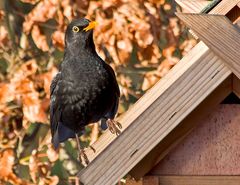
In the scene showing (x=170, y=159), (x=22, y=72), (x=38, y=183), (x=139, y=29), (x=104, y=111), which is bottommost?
(x=38, y=183)

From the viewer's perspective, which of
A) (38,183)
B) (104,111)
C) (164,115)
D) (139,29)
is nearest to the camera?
(164,115)

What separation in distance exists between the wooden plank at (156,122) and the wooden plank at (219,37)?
7cm

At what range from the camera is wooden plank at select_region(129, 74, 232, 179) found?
3.44m

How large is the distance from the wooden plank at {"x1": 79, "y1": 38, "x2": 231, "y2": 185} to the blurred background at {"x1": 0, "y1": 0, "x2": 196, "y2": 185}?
10.4 ft

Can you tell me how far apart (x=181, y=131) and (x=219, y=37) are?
0.36m

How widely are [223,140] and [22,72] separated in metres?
3.67

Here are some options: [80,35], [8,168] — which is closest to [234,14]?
[80,35]

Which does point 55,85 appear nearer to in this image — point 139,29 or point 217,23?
point 217,23

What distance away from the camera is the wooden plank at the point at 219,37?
3.31m

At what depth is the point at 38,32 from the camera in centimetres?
707

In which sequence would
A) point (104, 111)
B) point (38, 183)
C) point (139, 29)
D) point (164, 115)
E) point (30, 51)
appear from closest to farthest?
point (164, 115) → point (104, 111) → point (139, 29) → point (38, 183) → point (30, 51)

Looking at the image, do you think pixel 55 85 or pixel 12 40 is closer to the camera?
pixel 55 85

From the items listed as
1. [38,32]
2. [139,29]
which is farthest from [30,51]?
[139,29]

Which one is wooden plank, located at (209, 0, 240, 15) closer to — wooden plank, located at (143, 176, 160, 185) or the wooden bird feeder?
the wooden bird feeder
